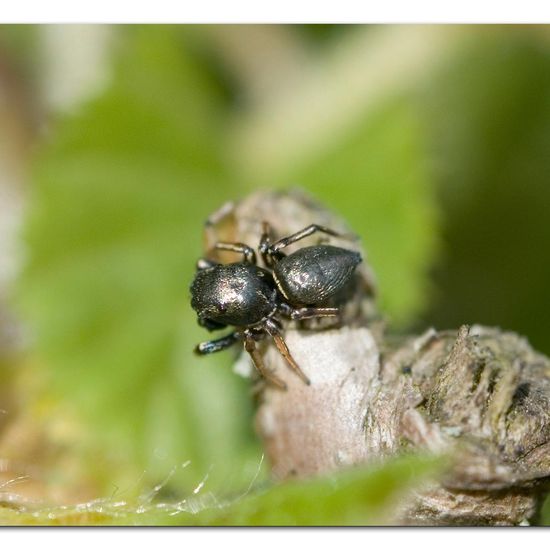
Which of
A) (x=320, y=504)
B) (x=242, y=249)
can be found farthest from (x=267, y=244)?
(x=320, y=504)

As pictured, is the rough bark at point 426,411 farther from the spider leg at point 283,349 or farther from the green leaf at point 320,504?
the green leaf at point 320,504

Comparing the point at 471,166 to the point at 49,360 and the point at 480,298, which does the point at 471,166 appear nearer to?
the point at 480,298

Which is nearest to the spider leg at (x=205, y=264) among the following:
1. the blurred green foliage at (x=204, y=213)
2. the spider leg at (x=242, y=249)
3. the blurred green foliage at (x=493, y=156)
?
the spider leg at (x=242, y=249)

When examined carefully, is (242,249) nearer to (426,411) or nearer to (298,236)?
(298,236)

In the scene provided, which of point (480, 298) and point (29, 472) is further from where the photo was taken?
point (480, 298)
